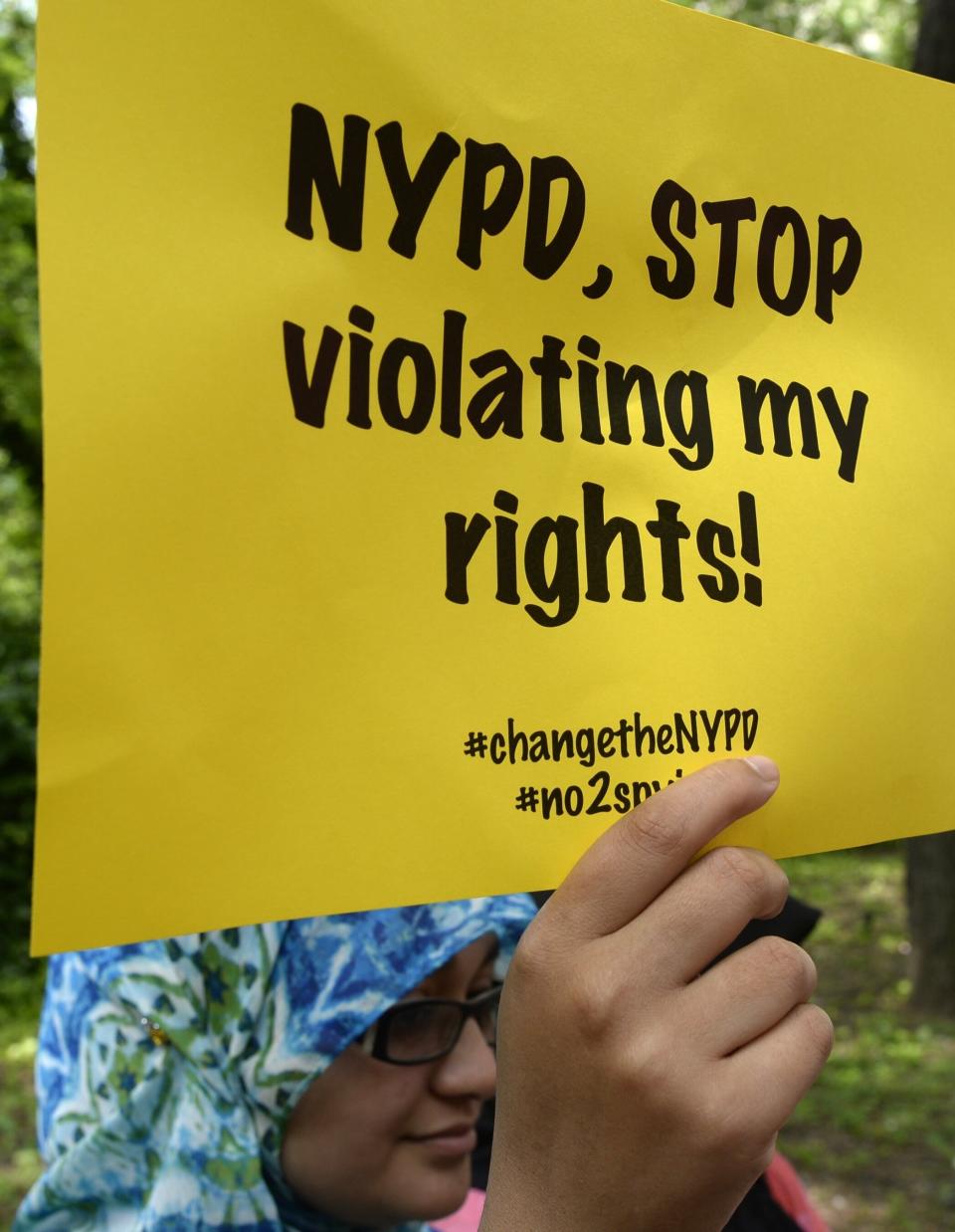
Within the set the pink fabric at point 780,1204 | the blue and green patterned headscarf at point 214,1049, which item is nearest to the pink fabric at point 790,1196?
the pink fabric at point 780,1204

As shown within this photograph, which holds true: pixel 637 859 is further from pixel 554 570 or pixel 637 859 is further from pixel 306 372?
pixel 306 372

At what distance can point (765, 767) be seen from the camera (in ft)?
3.28

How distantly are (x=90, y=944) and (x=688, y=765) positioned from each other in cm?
50

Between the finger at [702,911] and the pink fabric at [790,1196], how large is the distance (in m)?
1.30

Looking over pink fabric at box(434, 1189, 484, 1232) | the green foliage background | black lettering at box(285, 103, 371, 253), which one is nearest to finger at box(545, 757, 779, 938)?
black lettering at box(285, 103, 371, 253)

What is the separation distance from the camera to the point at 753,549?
1.04m

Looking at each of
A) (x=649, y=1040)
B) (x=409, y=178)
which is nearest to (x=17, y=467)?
(x=409, y=178)

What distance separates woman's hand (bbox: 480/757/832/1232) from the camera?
87cm

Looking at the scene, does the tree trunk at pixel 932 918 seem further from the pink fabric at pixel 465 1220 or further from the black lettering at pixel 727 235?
the black lettering at pixel 727 235

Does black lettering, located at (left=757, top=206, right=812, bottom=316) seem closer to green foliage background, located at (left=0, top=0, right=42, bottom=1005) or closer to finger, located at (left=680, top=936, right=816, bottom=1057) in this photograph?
finger, located at (left=680, top=936, right=816, bottom=1057)

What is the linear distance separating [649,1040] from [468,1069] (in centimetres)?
81

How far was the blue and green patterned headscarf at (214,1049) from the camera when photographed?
147cm

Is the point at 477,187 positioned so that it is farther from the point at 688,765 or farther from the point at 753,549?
the point at 688,765

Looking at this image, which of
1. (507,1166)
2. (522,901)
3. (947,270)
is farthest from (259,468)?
(522,901)
